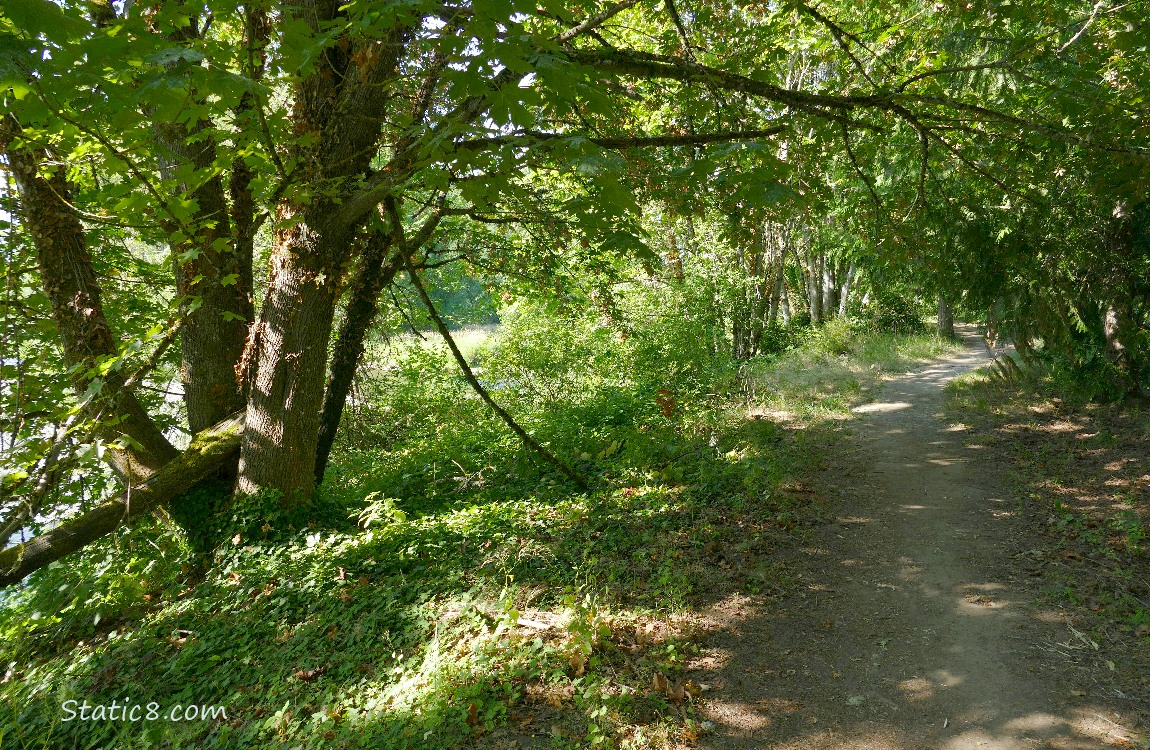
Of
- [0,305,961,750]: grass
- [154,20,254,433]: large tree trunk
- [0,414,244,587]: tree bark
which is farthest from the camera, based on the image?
[154,20,254,433]: large tree trunk

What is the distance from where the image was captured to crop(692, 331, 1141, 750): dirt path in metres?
3.30

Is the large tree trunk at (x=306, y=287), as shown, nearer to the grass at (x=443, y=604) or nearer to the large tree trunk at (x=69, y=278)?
the grass at (x=443, y=604)

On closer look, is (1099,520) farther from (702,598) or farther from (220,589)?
(220,589)

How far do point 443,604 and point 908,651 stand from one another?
3.19m

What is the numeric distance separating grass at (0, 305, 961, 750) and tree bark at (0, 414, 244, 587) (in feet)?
1.23

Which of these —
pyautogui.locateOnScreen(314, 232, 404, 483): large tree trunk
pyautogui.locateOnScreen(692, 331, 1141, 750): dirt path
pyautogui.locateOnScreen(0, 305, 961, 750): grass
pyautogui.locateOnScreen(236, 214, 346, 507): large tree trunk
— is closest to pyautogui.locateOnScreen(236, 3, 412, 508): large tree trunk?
pyautogui.locateOnScreen(236, 214, 346, 507): large tree trunk

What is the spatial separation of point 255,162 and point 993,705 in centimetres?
580

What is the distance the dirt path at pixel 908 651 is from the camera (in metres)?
3.30

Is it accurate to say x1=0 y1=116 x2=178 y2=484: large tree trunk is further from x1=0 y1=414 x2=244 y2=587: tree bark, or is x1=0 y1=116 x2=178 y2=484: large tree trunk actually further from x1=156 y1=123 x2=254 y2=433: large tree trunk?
x1=156 y1=123 x2=254 y2=433: large tree trunk

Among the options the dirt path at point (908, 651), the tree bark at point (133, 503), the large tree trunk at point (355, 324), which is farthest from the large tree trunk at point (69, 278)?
the dirt path at point (908, 651)

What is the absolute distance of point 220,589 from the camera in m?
5.14

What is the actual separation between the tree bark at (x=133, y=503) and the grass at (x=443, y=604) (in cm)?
37

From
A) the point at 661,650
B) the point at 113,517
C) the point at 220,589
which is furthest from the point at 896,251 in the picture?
the point at 113,517

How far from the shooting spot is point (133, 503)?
5520 mm
